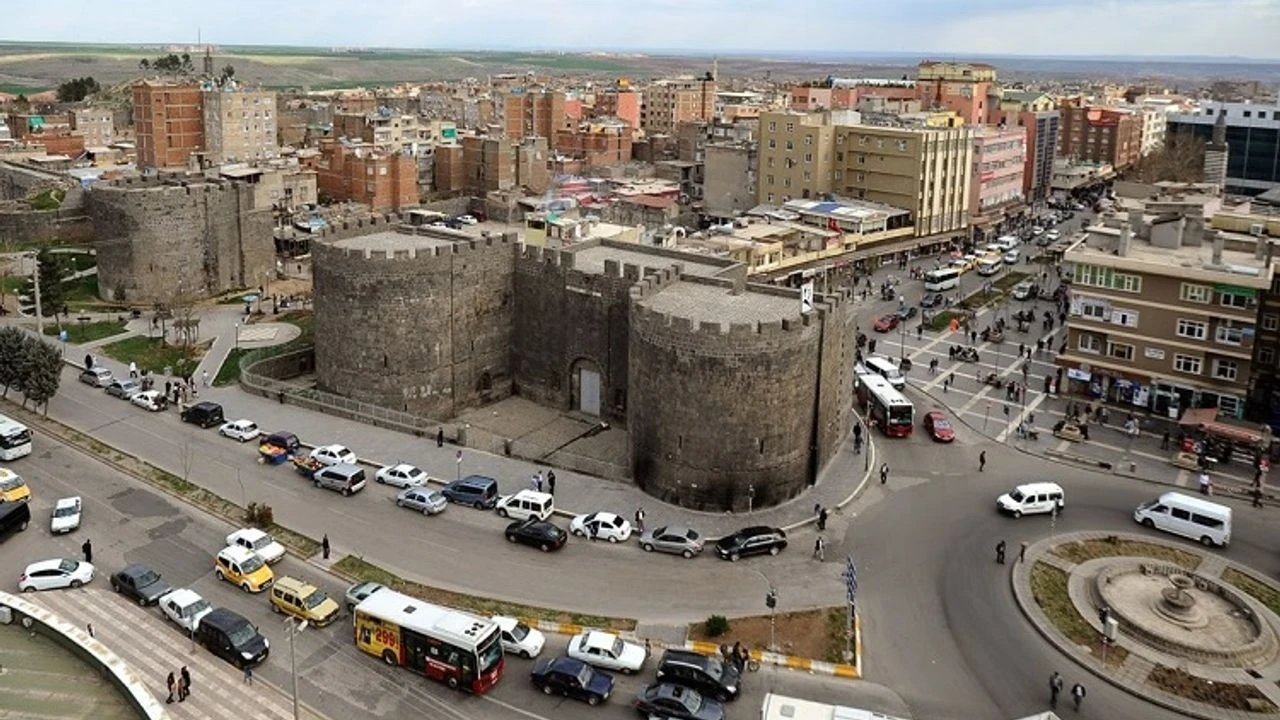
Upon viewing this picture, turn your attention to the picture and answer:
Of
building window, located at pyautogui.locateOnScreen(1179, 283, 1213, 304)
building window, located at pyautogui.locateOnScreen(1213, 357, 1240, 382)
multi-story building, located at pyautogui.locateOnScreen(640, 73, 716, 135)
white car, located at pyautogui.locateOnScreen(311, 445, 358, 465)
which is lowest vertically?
white car, located at pyautogui.locateOnScreen(311, 445, 358, 465)

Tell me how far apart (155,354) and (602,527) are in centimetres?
3058

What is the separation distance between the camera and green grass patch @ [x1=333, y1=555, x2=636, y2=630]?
28.0 meters

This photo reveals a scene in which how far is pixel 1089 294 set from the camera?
47562 mm

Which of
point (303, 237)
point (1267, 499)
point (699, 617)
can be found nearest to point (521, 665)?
point (699, 617)

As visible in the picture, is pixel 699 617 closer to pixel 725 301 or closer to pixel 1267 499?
pixel 725 301

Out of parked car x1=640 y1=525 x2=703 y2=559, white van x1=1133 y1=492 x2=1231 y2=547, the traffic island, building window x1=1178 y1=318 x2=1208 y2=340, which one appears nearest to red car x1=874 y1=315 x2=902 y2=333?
building window x1=1178 y1=318 x2=1208 y2=340

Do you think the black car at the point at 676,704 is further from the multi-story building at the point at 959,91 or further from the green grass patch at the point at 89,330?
the multi-story building at the point at 959,91

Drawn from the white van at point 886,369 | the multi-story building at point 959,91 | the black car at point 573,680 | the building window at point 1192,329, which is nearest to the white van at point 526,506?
the black car at point 573,680

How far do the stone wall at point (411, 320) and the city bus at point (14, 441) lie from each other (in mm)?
11467

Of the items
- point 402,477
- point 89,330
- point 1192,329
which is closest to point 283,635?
point 402,477

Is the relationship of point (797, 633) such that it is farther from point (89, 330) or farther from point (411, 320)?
point (89, 330)

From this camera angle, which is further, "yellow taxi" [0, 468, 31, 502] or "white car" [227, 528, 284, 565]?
"yellow taxi" [0, 468, 31, 502]

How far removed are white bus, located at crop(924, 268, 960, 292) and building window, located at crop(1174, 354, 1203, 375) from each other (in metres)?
24.0

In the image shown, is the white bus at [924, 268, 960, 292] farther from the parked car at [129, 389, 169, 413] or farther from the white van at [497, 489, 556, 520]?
the parked car at [129, 389, 169, 413]
